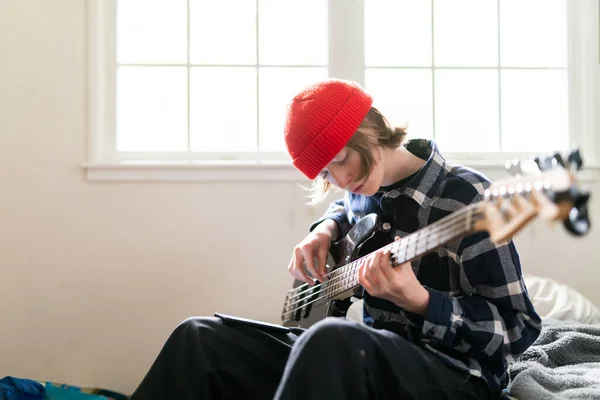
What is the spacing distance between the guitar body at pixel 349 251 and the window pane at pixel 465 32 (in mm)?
1065

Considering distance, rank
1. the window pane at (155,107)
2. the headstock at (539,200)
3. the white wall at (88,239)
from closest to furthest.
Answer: the headstock at (539,200)
the white wall at (88,239)
the window pane at (155,107)

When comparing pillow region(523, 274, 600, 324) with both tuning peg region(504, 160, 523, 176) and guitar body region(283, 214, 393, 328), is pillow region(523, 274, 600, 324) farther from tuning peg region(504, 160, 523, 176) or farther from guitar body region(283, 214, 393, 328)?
tuning peg region(504, 160, 523, 176)

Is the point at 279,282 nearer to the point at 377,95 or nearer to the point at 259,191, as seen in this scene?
the point at 259,191

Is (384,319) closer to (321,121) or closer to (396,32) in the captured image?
(321,121)

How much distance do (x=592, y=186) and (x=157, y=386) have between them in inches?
62.2

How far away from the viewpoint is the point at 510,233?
89 cm

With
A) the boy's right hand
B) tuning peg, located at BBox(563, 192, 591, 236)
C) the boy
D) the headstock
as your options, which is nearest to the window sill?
the boy's right hand

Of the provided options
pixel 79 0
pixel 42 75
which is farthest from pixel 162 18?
pixel 42 75

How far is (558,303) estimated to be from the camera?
1.97 meters

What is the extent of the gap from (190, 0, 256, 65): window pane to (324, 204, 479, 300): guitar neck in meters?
1.19

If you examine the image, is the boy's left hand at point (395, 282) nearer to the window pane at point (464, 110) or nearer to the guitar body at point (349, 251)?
the guitar body at point (349, 251)

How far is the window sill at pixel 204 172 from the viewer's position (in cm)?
222

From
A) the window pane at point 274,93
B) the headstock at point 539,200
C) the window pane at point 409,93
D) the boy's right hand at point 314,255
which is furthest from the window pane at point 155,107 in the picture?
the headstock at point 539,200

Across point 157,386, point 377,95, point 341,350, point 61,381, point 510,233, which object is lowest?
point 61,381
